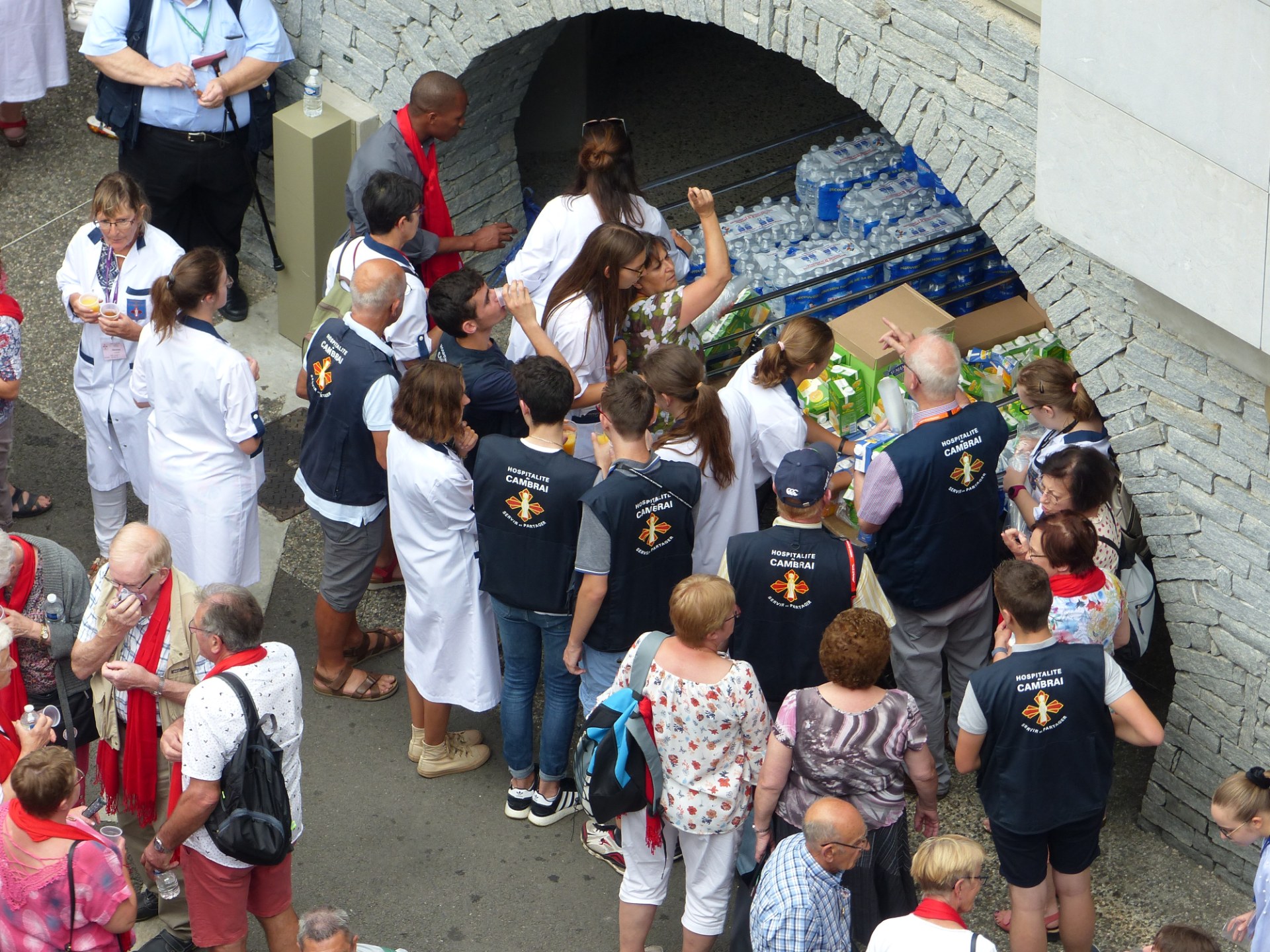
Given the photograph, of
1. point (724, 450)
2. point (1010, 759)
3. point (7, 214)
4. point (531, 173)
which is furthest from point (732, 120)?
point (1010, 759)

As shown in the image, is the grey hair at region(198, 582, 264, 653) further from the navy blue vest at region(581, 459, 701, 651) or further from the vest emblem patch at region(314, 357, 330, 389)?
the vest emblem patch at region(314, 357, 330, 389)

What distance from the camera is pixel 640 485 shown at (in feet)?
16.7

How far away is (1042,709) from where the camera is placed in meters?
4.68

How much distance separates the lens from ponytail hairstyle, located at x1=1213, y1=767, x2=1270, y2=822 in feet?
14.4

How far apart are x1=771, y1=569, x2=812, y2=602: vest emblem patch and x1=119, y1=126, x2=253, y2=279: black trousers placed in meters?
4.22

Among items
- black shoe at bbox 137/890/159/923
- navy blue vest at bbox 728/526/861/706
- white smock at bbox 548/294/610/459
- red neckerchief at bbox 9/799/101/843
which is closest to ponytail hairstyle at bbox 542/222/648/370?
white smock at bbox 548/294/610/459

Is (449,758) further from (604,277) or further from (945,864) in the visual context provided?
(945,864)

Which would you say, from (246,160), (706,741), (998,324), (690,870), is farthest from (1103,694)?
(246,160)

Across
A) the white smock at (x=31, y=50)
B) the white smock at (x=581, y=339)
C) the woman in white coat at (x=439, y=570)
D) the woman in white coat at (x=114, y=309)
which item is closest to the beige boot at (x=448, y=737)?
the woman in white coat at (x=439, y=570)

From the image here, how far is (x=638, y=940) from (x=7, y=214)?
6150 mm

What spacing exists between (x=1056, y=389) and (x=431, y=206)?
10.5ft

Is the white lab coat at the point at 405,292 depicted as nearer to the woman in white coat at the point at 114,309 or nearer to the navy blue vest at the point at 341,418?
the navy blue vest at the point at 341,418

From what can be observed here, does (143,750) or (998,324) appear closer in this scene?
(143,750)

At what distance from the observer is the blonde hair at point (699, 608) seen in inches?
179
